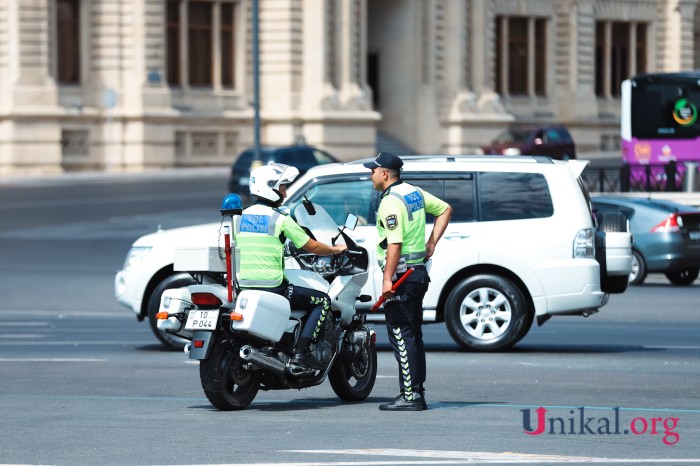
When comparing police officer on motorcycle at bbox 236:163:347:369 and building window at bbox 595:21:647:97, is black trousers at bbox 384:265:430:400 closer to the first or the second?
police officer on motorcycle at bbox 236:163:347:369

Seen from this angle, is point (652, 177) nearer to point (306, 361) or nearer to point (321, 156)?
point (321, 156)

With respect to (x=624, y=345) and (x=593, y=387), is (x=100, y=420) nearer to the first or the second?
(x=593, y=387)

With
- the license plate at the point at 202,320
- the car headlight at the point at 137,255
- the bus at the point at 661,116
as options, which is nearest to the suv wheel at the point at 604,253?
the car headlight at the point at 137,255

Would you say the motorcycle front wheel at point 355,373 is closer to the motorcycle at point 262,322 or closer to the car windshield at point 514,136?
the motorcycle at point 262,322

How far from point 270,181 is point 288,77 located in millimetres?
42787

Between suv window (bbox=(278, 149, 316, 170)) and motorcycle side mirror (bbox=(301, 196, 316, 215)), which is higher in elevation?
motorcycle side mirror (bbox=(301, 196, 316, 215))

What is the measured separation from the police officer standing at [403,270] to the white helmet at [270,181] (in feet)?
1.99

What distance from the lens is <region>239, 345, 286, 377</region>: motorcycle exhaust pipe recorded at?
1108 cm

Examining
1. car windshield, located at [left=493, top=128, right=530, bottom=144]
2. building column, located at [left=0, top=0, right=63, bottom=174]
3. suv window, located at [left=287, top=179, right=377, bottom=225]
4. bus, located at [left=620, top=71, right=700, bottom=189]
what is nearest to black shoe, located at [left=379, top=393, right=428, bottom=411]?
suv window, located at [left=287, top=179, right=377, bottom=225]

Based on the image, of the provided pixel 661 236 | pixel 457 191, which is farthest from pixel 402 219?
pixel 661 236

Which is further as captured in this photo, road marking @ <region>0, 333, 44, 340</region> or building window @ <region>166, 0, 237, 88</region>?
building window @ <region>166, 0, 237, 88</region>

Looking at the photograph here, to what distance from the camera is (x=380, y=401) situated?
1195 centimetres

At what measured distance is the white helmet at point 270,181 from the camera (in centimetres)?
1147

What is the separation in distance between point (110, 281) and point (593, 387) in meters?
13.7
